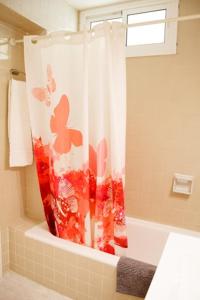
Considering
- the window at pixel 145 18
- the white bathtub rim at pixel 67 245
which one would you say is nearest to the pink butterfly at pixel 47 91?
the window at pixel 145 18

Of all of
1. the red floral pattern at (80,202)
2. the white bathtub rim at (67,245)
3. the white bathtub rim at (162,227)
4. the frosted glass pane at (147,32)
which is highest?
the frosted glass pane at (147,32)

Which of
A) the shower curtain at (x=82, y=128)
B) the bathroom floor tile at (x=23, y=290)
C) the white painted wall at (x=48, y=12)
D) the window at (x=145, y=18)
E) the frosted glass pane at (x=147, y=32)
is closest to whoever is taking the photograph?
the shower curtain at (x=82, y=128)

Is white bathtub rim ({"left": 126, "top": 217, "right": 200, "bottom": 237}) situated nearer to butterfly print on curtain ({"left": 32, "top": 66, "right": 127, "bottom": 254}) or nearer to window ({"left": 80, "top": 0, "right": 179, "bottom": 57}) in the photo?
butterfly print on curtain ({"left": 32, "top": 66, "right": 127, "bottom": 254})

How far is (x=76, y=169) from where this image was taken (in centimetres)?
164

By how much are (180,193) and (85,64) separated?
137 centimetres

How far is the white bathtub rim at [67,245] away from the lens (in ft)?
5.02

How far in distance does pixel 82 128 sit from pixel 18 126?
602mm

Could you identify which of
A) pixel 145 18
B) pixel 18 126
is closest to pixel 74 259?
pixel 18 126

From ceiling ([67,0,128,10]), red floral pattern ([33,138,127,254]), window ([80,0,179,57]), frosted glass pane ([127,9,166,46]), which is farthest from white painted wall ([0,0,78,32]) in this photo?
red floral pattern ([33,138,127,254])

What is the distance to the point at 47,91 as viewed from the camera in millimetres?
1658

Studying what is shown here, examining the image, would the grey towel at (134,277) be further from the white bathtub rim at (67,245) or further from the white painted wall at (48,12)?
the white painted wall at (48,12)

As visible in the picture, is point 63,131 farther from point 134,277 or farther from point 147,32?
point 147,32

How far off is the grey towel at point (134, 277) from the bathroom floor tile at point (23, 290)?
539mm

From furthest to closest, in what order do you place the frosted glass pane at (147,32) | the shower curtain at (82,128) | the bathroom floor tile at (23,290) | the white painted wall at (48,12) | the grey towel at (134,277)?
the frosted glass pane at (147,32)
the bathroom floor tile at (23,290)
the white painted wall at (48,12)
the shower curtain at (82,128)
the grey towel at (134,277)
